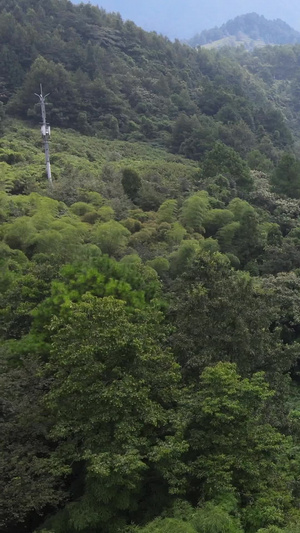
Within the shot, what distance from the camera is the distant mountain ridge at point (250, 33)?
17300 centimetres

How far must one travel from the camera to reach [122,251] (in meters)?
18.5

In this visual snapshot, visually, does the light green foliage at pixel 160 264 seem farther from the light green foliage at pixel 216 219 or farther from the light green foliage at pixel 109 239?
the light green foliage at pixel 216 219

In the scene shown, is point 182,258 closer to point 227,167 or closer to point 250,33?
point 227,167

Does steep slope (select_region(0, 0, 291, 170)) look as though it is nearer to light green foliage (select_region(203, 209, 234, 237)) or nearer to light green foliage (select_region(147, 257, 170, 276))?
light green foliage (select_region(203, 209, 234, 237))

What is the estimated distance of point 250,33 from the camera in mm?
179625

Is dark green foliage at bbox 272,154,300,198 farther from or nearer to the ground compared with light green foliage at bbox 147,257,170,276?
farther from the ground

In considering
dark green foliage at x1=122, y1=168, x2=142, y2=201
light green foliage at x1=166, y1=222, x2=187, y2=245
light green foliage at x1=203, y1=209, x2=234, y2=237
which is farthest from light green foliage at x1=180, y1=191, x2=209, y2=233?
dark green foliage at x1=122, y1=168, x2=142, y2=201

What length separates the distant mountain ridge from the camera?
568 feet

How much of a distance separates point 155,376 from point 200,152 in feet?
117

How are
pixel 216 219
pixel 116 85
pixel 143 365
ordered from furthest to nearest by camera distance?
1. pixel 116 85
2. pixel 216 219
3. pixel 143 365

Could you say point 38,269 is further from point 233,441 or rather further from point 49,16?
point 49,16

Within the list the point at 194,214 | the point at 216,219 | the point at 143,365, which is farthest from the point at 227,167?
the point at 143,365

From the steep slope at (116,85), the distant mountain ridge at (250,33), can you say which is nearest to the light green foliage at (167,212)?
the steep slope at (116,85)

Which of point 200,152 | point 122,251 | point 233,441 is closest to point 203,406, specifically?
point 233,441
